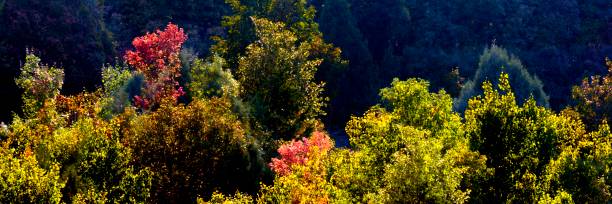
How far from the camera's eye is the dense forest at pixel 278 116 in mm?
15984

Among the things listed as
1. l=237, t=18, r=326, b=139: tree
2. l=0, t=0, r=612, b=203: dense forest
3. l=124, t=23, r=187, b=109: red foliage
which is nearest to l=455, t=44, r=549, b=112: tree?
l=0, t=0, r=612, b=203: dense forest

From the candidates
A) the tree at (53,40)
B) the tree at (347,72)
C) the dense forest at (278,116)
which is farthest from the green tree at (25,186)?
the tree at (347,72)

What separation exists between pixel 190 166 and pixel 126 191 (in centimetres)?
301

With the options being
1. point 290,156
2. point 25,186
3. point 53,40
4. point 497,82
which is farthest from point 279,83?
point 53,40

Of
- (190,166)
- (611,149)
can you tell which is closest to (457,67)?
(611,149)

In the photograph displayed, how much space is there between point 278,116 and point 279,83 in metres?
1.71

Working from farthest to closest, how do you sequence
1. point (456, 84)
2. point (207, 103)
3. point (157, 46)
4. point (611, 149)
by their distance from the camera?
point (456, 84)
point (157, 46)
point (207, 103)
point (611, 149)

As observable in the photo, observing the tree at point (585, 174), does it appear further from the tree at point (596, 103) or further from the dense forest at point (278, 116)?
the tree at point (596, 103)

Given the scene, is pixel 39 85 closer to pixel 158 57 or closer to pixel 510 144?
pixel 158 57

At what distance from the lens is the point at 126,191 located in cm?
1745

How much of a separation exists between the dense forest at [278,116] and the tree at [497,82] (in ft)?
0.54

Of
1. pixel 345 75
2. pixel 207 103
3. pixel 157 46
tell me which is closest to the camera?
pixel 207 103

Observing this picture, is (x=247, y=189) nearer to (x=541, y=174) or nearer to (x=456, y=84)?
(x=541, y=174)

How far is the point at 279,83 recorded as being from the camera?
28.0 m
